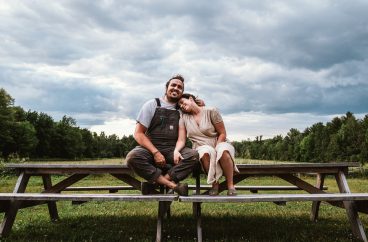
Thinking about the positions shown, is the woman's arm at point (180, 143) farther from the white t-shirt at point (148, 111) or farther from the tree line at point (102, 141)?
the tree line at point (102, 141)

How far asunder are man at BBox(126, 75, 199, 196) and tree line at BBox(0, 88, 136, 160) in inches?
1292

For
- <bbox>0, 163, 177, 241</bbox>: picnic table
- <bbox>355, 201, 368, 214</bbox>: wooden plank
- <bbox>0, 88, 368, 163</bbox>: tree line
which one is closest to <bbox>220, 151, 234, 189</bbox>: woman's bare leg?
<bbox>0, 163, 177, 241</bbox>: picnic table

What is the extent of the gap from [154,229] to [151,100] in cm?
203

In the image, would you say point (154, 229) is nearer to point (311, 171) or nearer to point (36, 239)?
point (36, 239)

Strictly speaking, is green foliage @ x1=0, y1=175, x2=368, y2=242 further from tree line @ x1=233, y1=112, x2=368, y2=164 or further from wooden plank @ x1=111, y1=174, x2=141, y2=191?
tree line @ x1=233, y1=112, x2=368, y2=164

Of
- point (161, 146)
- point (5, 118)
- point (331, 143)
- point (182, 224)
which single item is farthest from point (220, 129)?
point (331, 143)

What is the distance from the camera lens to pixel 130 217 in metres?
7.59

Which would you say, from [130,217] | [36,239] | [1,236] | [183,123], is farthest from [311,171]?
[1,236]

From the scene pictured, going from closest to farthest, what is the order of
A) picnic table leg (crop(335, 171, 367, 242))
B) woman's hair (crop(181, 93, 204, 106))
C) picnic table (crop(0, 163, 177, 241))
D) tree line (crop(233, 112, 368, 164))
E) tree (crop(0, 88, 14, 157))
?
picnic table (crop(0, 163, 177, 241)) < picnic table leg (crop(335, 171, 367, 242)) < woman's hair (crop(181, 93, 204, 106)) < tree (crop(0, 88, 14, 157)) < tree line (crop(233, 112, 368, 164))

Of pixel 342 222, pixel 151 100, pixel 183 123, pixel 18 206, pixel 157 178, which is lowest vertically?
pixel 342 222

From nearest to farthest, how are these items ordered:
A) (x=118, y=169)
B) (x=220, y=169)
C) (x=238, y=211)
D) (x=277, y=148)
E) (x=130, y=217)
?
(x=220, y=169)
(x=118, y=169)
(x=130, y=217)
(x=238, y=211)
(x=277, y=148)

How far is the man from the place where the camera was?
5465mm

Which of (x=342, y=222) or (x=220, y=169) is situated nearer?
(x=220, y=169)

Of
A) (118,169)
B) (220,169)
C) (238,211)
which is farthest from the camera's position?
(238,211)
